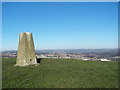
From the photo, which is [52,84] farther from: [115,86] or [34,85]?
[115,86]

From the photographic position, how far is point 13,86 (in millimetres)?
11922

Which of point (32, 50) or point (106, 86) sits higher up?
point (32, 50)

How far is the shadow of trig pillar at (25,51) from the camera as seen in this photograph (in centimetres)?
2205

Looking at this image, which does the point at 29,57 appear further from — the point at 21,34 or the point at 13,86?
the point at 13,86

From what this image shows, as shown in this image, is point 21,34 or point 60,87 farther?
point 21,34

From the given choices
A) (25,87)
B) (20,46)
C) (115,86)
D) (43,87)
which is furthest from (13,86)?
(20,46)

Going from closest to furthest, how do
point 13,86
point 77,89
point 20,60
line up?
1. point 77,89
2. point 13,86
3. point 20,60

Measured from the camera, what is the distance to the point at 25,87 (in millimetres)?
11648

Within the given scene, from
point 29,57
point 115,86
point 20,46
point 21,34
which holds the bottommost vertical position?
point 115,86

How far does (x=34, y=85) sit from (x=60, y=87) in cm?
255

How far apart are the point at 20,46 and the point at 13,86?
1144cm

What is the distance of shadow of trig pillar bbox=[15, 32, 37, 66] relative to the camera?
22053 millimetres

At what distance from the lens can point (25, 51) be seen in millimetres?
22094

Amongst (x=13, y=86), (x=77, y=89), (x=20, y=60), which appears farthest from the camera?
(x=20, y=60)
